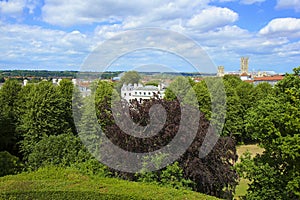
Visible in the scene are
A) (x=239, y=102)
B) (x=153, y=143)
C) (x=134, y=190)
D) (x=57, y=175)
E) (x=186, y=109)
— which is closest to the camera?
(x=134, y=190)

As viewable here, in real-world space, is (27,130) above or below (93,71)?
below

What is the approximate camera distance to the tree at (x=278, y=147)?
35.0 ft

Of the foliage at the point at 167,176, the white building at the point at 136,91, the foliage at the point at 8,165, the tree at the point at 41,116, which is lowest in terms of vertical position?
the foliage at the point at 8,165

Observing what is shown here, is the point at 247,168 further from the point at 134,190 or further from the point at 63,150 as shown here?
the point at 63,150

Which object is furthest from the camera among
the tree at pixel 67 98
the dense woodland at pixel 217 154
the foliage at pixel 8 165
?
the tree at pixel 67 98

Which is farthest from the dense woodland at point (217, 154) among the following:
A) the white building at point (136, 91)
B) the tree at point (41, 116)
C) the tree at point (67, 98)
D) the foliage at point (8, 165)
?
the tree at point (67, 98)

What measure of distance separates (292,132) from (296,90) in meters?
1.89

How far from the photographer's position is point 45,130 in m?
21.1

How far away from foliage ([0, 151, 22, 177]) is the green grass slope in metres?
5.56

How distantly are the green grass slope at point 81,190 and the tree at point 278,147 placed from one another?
12.3 feet

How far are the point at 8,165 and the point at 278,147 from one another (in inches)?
526

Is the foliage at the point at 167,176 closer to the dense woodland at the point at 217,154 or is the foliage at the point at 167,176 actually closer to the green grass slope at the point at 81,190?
the dense woodland at the point at 217,154

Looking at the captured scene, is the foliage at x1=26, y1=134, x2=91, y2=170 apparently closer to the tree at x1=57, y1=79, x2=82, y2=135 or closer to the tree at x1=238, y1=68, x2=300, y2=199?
the tree at x1=57, y1=79, x2=82, y2=135

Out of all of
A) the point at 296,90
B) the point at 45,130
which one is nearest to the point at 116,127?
the point at 296,90
